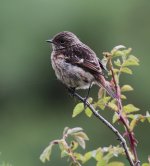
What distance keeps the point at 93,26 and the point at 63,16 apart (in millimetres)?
965

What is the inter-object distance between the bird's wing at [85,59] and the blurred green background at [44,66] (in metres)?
7.69

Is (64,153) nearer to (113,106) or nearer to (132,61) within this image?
(113,106)

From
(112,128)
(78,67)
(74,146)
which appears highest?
(112,128)

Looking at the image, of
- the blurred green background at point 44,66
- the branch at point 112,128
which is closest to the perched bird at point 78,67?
the branch at point 112,128

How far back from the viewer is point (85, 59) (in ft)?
19.8

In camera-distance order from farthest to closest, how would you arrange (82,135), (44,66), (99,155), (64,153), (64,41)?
(44,66), (64,41), (82,135), (64,153), (99,155)

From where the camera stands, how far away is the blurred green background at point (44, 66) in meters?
14.5

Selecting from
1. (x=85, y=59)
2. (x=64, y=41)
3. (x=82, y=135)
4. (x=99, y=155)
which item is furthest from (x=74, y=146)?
(x=64, y=41)

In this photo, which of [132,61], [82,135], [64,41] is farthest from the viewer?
[64,41]

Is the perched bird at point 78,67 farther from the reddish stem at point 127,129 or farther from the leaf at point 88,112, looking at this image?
the reddish stem at point 127,129

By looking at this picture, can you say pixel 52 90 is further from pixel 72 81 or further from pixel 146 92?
pixel 72 81

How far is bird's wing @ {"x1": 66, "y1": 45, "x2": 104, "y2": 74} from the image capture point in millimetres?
5849

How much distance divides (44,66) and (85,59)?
30.5 ft

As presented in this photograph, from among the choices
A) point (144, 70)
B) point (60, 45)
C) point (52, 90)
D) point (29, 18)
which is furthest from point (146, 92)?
point (60, 45)
